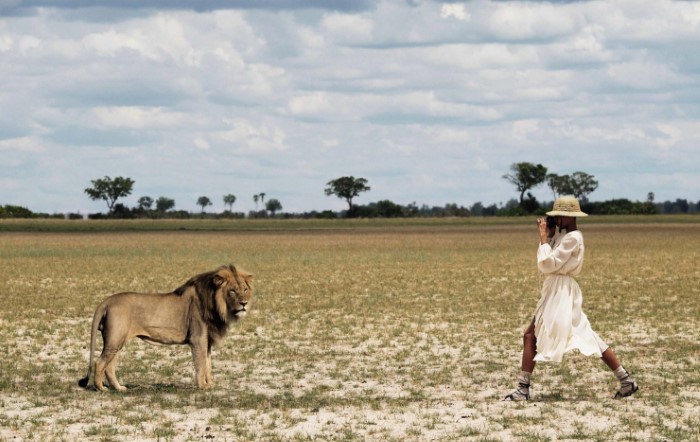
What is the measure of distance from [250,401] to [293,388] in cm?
95

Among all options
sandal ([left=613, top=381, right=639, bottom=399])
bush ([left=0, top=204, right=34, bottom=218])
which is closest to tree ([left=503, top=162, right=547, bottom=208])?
bush ([left=0, top=204, right=34, bottom=218])

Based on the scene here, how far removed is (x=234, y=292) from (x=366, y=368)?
263 cm

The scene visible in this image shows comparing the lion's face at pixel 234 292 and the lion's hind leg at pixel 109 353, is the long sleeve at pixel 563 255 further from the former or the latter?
the lion's hind leg at pixel 109 353

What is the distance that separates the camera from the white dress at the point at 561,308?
8.80 meters

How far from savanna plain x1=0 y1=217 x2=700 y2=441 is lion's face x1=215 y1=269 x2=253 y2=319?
0.90m

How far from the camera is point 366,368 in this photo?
461 inches

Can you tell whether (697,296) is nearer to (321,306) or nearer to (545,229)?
(321,306)

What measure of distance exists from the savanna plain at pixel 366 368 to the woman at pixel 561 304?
1.81 ft

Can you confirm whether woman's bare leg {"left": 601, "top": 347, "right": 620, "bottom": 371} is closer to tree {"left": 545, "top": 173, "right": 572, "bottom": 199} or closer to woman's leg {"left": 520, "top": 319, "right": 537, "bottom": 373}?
woman's leg {"left": 520, "top": 319, "right": 537, "bottom": 373}

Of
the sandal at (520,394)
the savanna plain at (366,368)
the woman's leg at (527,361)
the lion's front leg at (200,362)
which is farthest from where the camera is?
the lion's front leg at (200,362)

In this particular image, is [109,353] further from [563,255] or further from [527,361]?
[563,255]

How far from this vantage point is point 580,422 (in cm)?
827

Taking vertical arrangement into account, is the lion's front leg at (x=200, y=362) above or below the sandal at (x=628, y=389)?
above

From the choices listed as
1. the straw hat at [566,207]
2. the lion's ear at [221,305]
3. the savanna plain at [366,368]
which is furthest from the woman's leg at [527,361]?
the lion's ear at [221,305]
